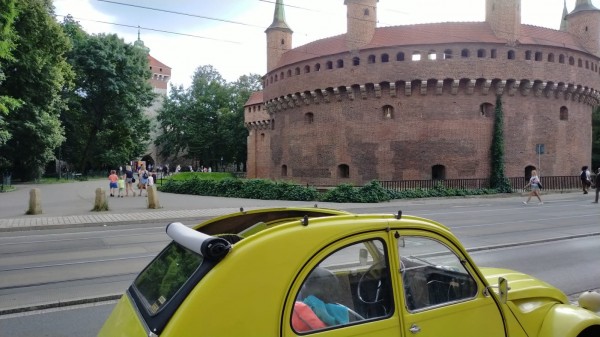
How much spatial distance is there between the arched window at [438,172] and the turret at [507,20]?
9.40m

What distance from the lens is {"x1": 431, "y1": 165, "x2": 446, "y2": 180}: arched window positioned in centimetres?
3115

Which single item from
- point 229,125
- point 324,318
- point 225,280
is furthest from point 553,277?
point 229,125

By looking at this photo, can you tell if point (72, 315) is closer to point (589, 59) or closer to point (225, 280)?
point (225, 280)

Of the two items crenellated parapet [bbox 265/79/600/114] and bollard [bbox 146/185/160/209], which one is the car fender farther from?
crenellated parapet [bbox 265/79/600/114]

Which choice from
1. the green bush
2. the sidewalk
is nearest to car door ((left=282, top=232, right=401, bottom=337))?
the sidewalk

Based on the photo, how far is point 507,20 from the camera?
3077 cm

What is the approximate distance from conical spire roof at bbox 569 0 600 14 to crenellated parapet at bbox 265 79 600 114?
6.28 meters

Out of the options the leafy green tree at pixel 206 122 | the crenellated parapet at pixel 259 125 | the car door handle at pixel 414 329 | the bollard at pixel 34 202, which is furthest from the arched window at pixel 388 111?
the leafy green tree at pixel 206 122

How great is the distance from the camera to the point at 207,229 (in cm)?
328

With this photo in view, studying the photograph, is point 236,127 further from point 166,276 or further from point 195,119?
point 166,276

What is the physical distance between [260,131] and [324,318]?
164ft

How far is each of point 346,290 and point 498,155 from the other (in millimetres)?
30494

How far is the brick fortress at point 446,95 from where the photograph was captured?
3056 centimetres

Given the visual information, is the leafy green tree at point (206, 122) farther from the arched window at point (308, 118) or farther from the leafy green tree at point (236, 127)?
the arched window at point (308, 118)
